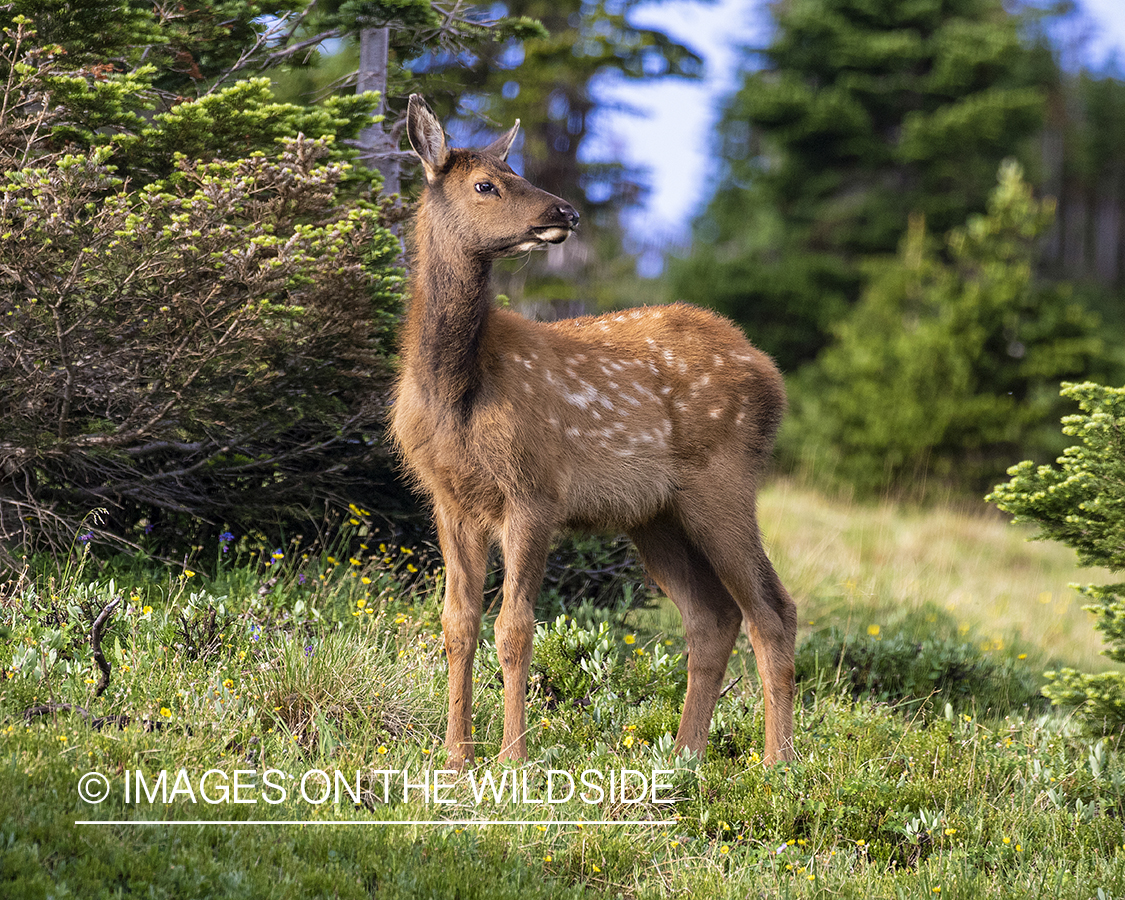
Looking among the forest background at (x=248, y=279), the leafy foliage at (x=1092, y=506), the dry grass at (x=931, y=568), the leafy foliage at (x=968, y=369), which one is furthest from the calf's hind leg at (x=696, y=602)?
the leafy foliage at (x=968, y=369)

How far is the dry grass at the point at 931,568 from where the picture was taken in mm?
9797

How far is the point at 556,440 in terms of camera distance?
16.3 feet

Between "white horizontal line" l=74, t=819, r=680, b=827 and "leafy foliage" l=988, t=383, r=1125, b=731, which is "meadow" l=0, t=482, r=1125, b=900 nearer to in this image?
"white horizontal line" l=74, t=819, r=680, b=827

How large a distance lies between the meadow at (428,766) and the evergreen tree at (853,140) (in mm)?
14923

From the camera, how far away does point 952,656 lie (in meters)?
7.32

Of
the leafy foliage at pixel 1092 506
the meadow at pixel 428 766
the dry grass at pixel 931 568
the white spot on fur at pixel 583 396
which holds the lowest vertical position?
the dry grass at pixel 931 568

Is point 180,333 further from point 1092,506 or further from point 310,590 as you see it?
point 1092,506

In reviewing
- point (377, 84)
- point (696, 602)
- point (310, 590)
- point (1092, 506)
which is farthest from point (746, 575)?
point (377, 84)

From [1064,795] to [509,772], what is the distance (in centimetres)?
263

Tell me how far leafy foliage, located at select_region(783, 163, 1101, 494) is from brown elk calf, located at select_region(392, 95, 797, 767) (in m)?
10.8

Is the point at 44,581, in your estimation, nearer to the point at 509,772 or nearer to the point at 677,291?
the point at 509,772

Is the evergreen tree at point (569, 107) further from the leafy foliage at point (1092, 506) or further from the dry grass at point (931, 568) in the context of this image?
the leafy foliage at point (1092, 506)

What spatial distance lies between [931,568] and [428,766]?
888cm

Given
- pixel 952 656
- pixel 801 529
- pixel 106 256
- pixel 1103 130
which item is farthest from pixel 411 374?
pixel 1103 130
